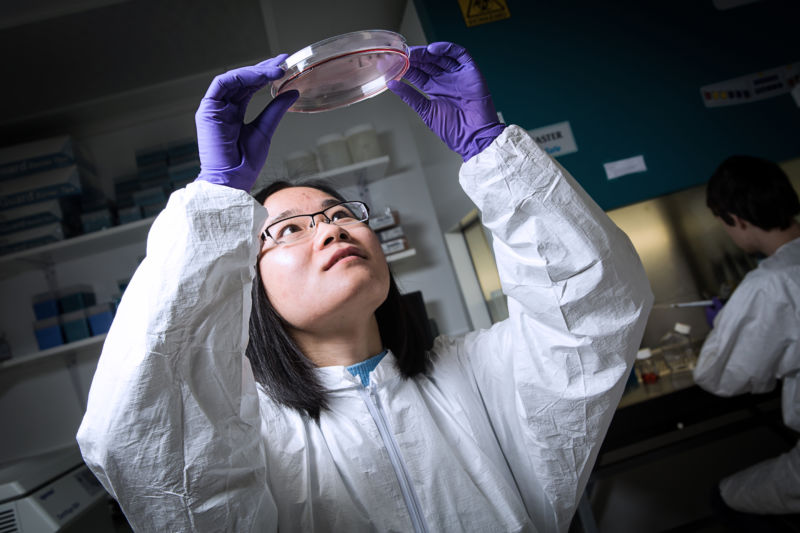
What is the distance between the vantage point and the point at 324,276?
0.90 metres

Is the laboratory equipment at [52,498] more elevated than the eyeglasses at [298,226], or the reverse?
the eyeglasses at [298,226]

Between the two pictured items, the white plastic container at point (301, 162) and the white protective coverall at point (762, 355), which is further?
the white plastic container at point (301, 162)

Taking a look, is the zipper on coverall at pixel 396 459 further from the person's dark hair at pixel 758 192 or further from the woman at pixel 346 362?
the person's dark hair at pixel 758 192

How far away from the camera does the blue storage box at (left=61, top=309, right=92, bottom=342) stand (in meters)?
1.92

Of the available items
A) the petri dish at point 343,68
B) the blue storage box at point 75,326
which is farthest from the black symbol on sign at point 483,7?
the blue storage box at point 75,326

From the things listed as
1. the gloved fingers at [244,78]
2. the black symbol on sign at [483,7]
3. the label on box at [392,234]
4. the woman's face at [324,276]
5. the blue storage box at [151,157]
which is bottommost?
the woman's face at [324,276]

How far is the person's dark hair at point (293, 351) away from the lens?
0.94 meters

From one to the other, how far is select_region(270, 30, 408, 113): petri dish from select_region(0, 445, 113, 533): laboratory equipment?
4.05 ft

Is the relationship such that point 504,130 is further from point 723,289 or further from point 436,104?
point 723,289

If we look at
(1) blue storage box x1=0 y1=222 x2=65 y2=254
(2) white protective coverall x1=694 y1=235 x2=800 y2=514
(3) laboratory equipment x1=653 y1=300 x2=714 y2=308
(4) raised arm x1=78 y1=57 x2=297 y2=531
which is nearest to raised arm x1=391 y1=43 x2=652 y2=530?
(4) raised arm x1=78 y1=57 x2=297 y2=531

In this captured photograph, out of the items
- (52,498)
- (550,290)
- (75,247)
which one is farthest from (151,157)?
(550,290)

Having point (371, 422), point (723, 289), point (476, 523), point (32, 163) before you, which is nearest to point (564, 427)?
point (476, 523)

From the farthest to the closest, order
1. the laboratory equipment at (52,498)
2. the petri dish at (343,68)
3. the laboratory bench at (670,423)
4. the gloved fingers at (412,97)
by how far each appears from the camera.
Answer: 1. the laboratory bench at (670,423)
2. the laboratory equipment at (52,498)
3. the gloved fingers at (412,97)
4. the petri dish at (343,68)

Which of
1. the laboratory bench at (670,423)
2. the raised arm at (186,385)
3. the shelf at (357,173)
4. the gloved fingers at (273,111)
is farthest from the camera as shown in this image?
the shelf at (357,173)
